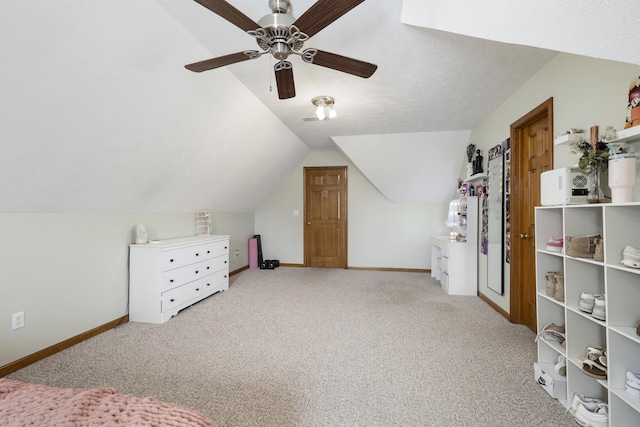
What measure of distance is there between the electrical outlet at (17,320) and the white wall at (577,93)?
401cm

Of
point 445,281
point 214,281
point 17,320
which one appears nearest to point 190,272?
point 214,281

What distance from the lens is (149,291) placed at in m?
3.05

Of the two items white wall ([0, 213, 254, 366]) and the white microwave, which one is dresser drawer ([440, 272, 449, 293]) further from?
white wall ([0, 213, 254, 366])

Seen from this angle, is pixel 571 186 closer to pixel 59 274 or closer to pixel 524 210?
pixel 524 210

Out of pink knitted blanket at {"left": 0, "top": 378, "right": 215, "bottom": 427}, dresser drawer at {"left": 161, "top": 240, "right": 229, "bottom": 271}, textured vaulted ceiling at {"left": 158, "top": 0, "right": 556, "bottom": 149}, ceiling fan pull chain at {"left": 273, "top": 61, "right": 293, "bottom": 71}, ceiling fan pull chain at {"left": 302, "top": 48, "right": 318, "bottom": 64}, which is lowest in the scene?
pink knitted blanket at {"left": 0, "top": 378, "right": 215, "bottom": 427}

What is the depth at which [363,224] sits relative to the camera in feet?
19.1

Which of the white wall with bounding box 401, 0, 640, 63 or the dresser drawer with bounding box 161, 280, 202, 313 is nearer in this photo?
the white wall with bounding box 401, 0, 640, 63

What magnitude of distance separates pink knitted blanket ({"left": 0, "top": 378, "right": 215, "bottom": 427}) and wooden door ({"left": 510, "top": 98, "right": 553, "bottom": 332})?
3165 mm

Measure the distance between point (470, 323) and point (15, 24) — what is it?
4010 mm

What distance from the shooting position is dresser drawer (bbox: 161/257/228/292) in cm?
312

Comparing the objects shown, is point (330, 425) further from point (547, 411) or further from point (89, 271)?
point (89, 271)

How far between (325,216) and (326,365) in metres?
3.92

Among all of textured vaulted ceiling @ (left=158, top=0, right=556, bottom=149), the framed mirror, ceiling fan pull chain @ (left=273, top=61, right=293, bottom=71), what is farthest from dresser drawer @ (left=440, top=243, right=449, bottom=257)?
ceiling fan pull chain @ (left=273, top=61, right=293, bottom=71)

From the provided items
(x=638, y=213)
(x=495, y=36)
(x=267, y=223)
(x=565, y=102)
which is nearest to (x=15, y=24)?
(x=495, y=36)
